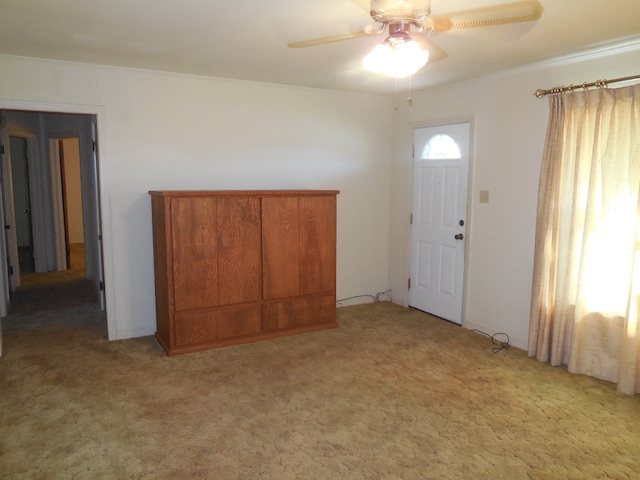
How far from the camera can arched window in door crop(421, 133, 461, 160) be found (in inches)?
181

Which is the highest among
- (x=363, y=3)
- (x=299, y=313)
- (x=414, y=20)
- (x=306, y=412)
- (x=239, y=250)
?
(x=363, y=3)

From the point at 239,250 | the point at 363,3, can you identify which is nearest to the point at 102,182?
the point at 239,250

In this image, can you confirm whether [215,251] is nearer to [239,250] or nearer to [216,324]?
[239,250]

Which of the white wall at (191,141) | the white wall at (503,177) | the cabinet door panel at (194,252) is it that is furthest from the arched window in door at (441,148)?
the cabinet door panel at (194,252)

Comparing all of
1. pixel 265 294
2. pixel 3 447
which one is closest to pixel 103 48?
pixel 265 294

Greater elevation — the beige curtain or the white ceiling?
the white ceiling

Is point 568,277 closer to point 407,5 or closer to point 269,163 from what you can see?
point 407,5

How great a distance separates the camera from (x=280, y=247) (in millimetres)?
4293

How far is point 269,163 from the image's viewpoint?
4.73 metres

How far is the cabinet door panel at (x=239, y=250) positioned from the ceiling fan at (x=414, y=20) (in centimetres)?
184

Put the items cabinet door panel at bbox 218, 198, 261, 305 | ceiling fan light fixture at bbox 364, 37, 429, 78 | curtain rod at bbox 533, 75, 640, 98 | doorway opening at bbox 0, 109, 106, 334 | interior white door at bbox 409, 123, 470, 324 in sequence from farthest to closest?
doorway opening at bbox 0, 109, 106, 334 < interior white door at bbox 409, 123, 470, 324 < cabinet door panel at bbox 218, 198, 261, 305 < curtain rod at bbox 533, 75, 640, 98 < ceiling fan light fixture at bbox 364, 37, 429, 78

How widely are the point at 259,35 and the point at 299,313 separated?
2508 millimetres

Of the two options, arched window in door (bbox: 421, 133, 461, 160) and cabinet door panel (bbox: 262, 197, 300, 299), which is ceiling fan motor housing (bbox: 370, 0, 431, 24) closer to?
cabinet door panel (bbox: 262, 197, 300, 299)

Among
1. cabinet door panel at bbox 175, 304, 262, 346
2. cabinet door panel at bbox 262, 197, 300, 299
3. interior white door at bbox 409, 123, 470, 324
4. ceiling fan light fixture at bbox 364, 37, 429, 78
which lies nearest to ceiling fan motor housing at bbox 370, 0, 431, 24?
ceiling fan light fixture at bbox 364, 37, 429, 78
